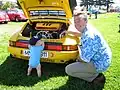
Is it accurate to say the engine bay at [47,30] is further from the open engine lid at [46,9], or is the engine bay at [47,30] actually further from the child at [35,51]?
the child at [35,51]

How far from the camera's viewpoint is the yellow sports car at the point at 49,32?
6.66 metres

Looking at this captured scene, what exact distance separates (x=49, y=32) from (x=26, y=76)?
1458 mm

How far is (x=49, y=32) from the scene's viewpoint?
24.9ft

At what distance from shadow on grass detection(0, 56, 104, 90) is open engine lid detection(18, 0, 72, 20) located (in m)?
1.22

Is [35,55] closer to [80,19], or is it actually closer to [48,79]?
[48,79]

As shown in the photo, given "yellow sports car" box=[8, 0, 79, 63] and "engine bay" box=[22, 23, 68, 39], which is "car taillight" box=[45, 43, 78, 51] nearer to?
"yellow sports car" box=[8, 0, 79, 63]

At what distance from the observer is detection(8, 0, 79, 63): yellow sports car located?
666cm

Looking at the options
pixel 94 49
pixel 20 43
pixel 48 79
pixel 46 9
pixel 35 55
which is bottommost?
pixel 48 79

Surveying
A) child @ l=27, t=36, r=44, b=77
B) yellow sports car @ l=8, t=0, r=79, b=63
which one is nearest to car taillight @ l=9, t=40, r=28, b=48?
yellow sports car @ l=8, t=0, r=79, b=63

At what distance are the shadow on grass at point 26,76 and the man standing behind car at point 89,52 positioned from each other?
0.81 feet

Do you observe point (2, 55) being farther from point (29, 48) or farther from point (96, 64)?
point (96, 64)

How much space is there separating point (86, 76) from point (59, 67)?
1644 mm

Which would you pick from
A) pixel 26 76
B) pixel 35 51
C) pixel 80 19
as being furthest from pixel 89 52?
pixel 26 76

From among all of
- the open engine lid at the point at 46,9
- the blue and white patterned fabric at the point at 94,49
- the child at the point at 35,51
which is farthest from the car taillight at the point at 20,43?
the blue and white patterned fabric at the point at 94,49
